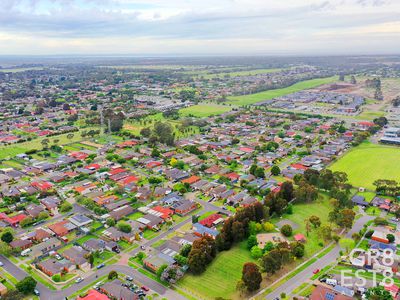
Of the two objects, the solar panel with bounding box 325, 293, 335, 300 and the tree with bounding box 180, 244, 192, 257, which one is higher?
the tree with bounding box 180, 244, 192, 257

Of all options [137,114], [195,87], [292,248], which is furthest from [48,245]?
[195,87]

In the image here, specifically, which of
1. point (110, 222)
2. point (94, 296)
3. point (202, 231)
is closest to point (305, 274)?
point (202, 231)

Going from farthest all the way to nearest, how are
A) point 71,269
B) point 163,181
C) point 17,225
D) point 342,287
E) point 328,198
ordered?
1. point 163,181
2. point 328,198
3. point 17,225
4. point 71,269
5. point 342,287

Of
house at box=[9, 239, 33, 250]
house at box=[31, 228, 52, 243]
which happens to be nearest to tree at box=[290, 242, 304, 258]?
house at box=[31, 228, 52, 243]

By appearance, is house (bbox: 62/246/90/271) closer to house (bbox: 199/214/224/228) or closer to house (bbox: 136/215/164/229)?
house (bbox: 136/215/164/229)

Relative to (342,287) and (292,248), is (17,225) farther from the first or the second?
(342,287)

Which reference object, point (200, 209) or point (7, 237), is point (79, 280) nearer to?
point (7, 237)
